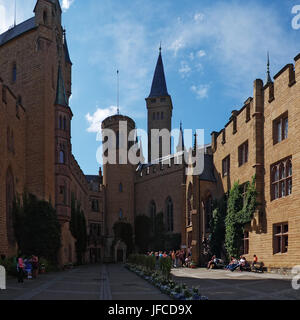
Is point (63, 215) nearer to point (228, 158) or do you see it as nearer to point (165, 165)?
point (228, 158)

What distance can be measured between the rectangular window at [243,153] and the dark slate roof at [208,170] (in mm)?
6217

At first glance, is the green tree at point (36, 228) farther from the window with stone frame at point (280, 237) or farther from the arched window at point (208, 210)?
the window with stone frame at point (280, 237)

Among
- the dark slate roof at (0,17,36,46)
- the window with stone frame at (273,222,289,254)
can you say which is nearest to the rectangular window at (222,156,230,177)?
the window with stone frame at (273,222,289,254)

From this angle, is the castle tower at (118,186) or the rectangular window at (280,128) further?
the castle tower at (118,186)

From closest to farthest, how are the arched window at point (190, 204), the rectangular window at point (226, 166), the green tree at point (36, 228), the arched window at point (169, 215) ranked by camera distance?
1. the green tree at point (36, 228)
2. the rectangular window at point (226, 166)
3. the arched window at point (190, 204)
4. the arched window at point (169, 215)

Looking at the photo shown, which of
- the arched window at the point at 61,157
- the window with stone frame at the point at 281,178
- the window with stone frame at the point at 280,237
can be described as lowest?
the window with stone frame at the point at 280,237

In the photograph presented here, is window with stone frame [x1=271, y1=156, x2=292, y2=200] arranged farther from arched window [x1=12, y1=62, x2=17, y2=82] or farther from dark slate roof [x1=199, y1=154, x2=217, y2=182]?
arched window [x1=12, y1=62, x2=17, y2=82]

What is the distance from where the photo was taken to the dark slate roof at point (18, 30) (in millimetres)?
38344

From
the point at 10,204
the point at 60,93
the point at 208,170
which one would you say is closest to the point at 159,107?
the point at 60,93

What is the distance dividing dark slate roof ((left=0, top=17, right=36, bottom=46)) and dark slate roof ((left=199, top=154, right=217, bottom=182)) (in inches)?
→ 666

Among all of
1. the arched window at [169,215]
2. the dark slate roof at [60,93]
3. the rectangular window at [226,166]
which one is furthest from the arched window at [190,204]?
the arched window at [169,215]

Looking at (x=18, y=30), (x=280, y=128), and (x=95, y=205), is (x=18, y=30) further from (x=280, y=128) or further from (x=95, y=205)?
(x=95, y=205)

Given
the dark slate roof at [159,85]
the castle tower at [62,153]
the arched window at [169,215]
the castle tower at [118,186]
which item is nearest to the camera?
the castle tower at [62,153]
